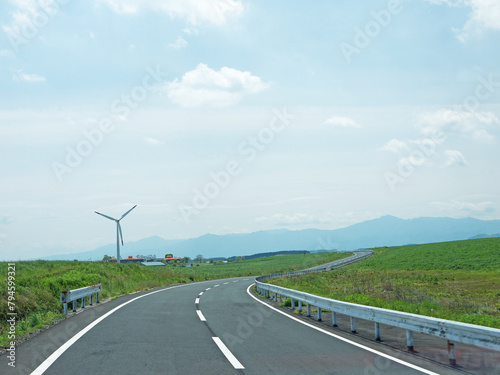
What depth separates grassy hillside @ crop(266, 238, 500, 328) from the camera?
14570mm

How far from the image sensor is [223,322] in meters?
13.1

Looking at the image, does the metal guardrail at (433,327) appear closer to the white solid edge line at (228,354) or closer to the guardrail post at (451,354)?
the guardrail post at (451,354)

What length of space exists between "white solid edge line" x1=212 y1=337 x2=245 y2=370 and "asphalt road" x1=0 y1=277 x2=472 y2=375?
2 centimetres

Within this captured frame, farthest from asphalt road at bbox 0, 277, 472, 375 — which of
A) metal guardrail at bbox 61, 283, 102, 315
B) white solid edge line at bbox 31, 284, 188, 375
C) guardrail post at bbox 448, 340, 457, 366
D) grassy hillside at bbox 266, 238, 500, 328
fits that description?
grassy hillside at bbox 266, 238, 500, 328

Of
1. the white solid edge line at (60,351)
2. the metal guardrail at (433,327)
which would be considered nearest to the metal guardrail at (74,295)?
the white solid edge line at (60,351)

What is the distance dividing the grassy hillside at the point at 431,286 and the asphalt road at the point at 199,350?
415 cm

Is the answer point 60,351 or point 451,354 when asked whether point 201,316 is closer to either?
point 60,351

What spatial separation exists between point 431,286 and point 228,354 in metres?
27.6

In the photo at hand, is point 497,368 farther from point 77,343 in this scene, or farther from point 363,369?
point 77,343

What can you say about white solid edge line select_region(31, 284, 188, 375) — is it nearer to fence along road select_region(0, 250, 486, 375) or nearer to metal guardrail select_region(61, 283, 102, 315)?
fence along road select_region(0, 250, 486, 375)

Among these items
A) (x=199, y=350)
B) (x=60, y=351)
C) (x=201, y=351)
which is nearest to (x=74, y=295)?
(x=60, y=351)

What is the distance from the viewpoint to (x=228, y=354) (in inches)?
333

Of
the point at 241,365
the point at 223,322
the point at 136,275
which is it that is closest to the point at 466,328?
the point at 241,365

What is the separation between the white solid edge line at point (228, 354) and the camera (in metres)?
7.48
